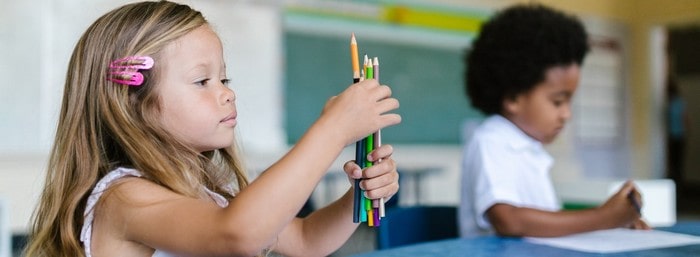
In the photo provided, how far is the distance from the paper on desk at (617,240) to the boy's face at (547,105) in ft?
0.99

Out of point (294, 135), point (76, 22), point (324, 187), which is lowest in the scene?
point (324, 187)

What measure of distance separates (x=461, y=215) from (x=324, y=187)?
2.44 metres

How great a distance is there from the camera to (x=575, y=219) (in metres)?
1.21

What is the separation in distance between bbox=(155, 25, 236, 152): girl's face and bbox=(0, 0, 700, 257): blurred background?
71 cm

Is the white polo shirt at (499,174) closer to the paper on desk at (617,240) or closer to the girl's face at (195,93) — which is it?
the paper on desk at (617,240)

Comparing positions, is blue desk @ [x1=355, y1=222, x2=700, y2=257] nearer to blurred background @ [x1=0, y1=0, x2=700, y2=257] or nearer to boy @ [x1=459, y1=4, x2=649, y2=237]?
boy @ [x1=459, y1=4, x2=649, y2=237]

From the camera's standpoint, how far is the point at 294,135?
3.84 meters

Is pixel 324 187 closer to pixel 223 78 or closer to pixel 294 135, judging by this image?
pixel 294 135

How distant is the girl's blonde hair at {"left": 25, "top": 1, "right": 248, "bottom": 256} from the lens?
33.4 inches

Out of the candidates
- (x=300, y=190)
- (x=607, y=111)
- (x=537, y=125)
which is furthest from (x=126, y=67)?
(x=607, y=111)

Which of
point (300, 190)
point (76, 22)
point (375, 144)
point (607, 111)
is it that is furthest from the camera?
point (607, 111)

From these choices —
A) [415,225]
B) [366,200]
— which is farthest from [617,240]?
[366,200]

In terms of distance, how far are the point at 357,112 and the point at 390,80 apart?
11.7 feet

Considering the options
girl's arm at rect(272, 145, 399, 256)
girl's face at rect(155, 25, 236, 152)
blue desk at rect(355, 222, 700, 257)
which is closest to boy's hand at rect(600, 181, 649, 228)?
blue desk at rect(355, 222, 700, 257)
